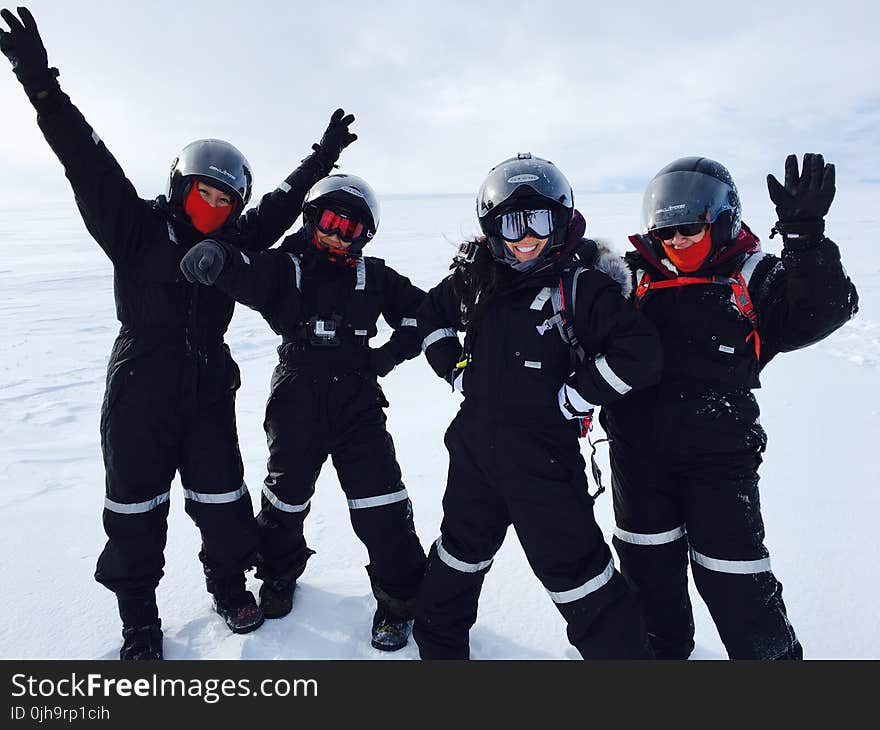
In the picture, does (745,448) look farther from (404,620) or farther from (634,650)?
(404,620)

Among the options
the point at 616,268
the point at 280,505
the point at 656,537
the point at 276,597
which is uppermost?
the point at 616,268

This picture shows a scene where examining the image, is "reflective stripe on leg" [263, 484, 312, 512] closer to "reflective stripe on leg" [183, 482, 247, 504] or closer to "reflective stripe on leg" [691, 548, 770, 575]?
"reflective stripe on leg" [183, 482, 247, 504]

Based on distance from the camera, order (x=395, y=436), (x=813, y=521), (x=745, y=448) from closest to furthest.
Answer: (x=745, y=448), (x=813, y=521), (x=395, y=436)

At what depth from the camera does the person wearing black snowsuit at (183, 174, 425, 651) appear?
9.67 ft

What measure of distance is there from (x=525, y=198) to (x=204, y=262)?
1399 mm

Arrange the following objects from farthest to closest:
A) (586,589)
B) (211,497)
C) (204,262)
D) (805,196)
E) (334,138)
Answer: (334,138), (211,497), (204,262), (586,589), (805,196)

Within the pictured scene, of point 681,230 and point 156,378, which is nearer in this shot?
point 681,230

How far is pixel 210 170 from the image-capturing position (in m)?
2.93

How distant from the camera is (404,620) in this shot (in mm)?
2947

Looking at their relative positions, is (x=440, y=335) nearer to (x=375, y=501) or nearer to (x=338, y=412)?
(x=338, y=412)

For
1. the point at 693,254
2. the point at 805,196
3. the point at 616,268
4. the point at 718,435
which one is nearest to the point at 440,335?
the point at 616,268

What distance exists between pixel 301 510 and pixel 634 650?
5.56ft

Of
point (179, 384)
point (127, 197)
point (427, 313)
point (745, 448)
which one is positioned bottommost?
point (745, 448)

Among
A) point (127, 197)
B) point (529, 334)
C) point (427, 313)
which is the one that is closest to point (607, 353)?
point (529, 334)
